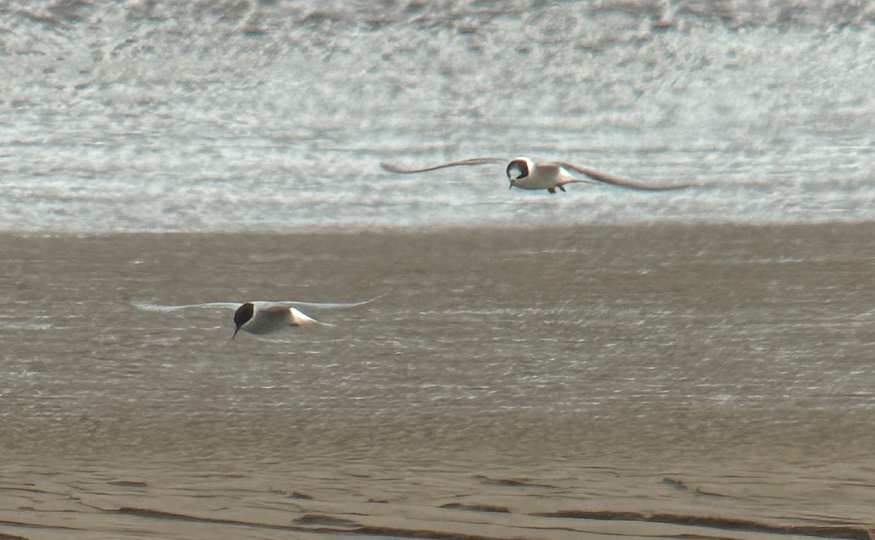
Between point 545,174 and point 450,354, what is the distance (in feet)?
0.69

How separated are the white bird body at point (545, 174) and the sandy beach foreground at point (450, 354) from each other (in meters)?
0.05

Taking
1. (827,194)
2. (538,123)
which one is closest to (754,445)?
(827,194)

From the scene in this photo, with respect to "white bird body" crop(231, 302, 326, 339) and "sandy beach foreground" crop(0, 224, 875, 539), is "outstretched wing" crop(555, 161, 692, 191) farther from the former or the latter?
"white bird body" crop(231, 302, 326, 339)

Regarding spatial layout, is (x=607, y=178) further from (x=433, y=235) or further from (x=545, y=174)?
(x=433, y=235)

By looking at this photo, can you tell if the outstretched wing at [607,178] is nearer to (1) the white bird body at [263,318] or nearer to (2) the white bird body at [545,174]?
(2) the white bird body at [545,174]

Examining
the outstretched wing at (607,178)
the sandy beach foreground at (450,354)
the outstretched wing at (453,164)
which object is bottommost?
the sandy beach foreground at (450,354)

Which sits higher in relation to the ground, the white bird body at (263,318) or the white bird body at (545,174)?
the white bird body at (545,174)

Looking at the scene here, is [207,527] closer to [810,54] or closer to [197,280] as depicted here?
[197,280]

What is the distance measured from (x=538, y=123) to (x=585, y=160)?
62 millimetres

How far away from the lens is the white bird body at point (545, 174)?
1.18m

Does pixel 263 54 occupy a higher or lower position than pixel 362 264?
higher

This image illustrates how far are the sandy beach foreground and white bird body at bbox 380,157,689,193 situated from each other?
5cm

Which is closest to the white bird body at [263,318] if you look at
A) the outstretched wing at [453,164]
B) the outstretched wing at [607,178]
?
the outstretched wing at [453,164]

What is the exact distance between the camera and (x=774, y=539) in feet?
3.51
